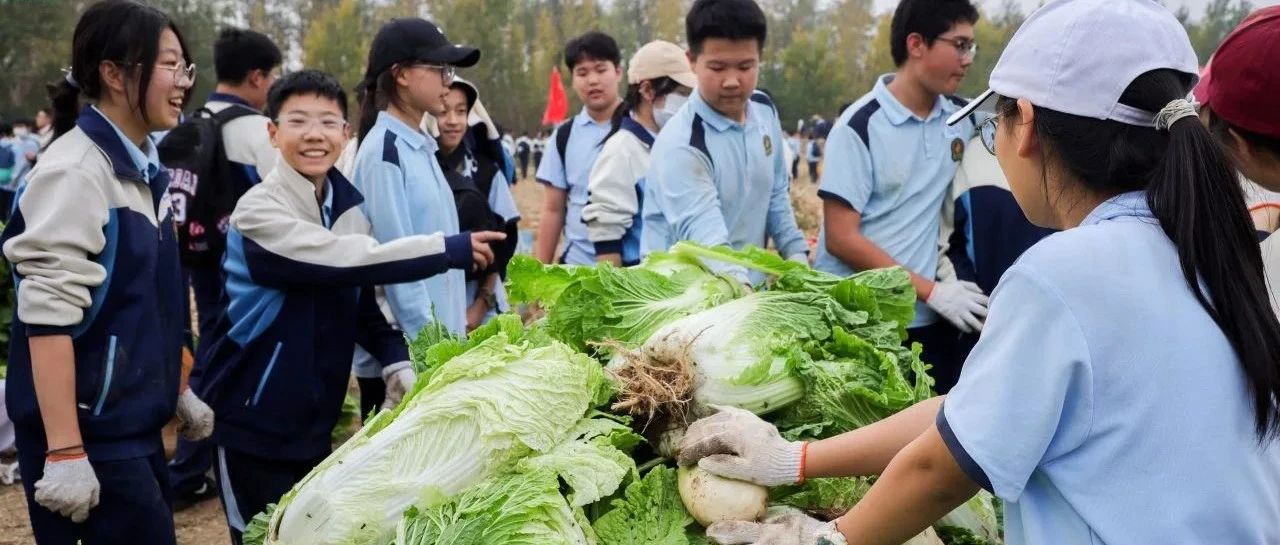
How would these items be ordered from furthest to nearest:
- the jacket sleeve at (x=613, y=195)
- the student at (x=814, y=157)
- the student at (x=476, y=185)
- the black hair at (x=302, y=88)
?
the student at (x=814, y=157)
the jacket sleeve at (x=613, y=195)
the student at (x=476, y=185)
the black hair at (x=302, y=88)

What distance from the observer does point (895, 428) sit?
2.04m

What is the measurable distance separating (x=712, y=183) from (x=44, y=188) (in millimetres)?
2378

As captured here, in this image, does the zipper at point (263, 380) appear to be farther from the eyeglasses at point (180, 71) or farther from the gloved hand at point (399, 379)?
the eyeglasses at point (180, 71)

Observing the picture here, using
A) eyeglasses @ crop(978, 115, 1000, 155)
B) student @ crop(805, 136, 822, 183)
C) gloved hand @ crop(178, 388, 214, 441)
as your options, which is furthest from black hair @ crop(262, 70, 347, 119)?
student @ crop(805, 136, 822, 183)

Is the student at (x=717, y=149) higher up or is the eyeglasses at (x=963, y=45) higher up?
the eyeglasses at (x=963, y=45)

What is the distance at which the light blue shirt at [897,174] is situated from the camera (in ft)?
13.6

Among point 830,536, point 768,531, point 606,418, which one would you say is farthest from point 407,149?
point 830,536

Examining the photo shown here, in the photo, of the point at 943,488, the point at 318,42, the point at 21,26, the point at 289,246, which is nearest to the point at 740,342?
the point at 943,488

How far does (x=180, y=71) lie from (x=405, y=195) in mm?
1143

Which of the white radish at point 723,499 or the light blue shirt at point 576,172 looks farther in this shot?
the light blue shirt at point 576,172

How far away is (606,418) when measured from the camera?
2.34 metres

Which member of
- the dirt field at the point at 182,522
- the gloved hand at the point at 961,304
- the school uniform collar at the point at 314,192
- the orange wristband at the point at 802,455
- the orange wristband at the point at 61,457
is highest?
the school uniform collar at the point at 314,192

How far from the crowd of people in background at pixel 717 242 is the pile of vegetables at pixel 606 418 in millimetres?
180

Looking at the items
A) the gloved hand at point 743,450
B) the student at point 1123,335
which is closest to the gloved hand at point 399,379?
the gloved hand at point 743,450
